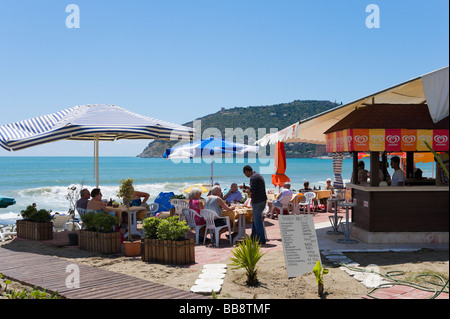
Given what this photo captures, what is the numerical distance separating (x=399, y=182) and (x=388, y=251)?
134cm

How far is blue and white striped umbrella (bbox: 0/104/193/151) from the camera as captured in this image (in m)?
A: 8.24

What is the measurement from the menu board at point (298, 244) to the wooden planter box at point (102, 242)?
3.01m

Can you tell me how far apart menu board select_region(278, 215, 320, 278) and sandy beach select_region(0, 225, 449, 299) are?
0.63ft

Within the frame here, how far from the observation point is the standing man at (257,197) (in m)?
7.76

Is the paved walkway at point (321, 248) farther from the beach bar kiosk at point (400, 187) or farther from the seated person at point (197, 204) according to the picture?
the seated person at point (197, 204)

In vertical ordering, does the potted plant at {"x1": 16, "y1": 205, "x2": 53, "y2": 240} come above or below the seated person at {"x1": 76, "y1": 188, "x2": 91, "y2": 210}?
below

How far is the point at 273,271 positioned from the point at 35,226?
525 cm

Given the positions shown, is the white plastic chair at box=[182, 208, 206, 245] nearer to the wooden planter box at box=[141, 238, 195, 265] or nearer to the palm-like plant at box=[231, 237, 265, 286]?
the wooden planter box at box=[141, 238, 195, 265]

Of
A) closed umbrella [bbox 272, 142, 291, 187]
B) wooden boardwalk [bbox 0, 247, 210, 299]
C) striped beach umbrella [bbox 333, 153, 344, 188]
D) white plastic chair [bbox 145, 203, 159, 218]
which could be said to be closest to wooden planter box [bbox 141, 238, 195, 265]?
wooden boardwalk [bbox 0, 247, 210, 299]

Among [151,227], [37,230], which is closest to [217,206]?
[151,227]

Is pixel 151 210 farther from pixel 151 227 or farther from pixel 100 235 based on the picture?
pixel 151 227
